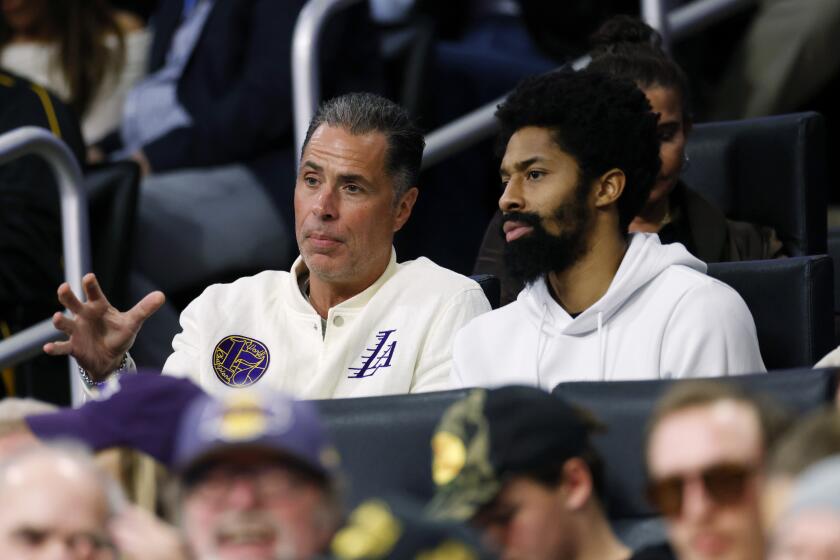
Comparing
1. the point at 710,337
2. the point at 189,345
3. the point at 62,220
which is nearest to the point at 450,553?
the point at 710,337

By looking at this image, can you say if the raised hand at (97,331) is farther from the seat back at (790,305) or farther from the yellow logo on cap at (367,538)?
the yellow logo on cap at (367,538)

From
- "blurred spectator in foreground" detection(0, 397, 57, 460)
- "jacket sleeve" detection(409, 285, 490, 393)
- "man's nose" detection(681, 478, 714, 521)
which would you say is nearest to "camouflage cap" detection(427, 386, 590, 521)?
"man's nose" detection(681, 478, 714, 521)

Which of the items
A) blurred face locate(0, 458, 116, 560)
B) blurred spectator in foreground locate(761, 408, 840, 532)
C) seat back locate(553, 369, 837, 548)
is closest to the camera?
blurred spectator in foreground locate(761, 408, 840, 532)

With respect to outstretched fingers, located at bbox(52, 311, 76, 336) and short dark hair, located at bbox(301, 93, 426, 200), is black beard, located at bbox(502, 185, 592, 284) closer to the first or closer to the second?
short dark hair, located at bbox(301, 93, 426, 200)

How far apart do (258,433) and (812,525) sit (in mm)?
615

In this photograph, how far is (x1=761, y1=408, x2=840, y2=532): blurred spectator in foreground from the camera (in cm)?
213

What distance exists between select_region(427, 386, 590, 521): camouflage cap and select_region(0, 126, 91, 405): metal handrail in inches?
65.3

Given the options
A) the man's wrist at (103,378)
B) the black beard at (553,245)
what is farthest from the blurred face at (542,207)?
the man's wrist at (103,378)

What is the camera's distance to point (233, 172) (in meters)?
4.75

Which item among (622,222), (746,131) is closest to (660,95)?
(746,131)

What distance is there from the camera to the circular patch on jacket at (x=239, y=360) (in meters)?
3.42

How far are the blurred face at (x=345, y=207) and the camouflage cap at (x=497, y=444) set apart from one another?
36.8 inches

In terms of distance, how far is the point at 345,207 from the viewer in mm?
3473

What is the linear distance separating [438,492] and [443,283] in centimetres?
99
